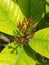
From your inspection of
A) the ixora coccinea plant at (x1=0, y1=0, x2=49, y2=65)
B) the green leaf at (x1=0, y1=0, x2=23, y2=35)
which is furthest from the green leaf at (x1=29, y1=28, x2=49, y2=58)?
the green leaf at (x1=0, y1=0, x2=23, y2=35)

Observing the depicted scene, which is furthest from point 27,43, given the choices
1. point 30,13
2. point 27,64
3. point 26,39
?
point 30,13

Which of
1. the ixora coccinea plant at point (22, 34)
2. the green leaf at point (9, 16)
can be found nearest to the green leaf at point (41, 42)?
the ixora coccinea plant at point (22, 34)

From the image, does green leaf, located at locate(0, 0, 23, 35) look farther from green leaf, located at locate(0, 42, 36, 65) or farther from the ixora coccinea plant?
green leaf, located at locate(0, 42, 36, 65)

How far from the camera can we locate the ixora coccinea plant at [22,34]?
111cm

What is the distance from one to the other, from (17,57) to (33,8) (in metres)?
0.38

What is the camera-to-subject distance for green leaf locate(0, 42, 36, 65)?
1111 millimetres

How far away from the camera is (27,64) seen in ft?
3.65

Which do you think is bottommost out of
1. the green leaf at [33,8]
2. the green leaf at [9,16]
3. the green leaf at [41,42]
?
the green leaf at [41,42]

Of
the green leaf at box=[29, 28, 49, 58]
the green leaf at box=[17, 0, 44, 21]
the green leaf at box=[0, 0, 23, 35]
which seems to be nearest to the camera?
the green leaf at box=[29, 28, 49, 58]

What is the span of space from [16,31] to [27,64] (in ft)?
0.75

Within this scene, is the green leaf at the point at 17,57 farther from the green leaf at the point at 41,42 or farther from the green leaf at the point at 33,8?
the green leaf at the point at 33,8

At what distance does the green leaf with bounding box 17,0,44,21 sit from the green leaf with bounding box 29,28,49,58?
0.68 ft

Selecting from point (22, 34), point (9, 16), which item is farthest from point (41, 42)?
point (9, 16)

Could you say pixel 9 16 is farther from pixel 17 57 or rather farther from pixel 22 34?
pixel 17 57
